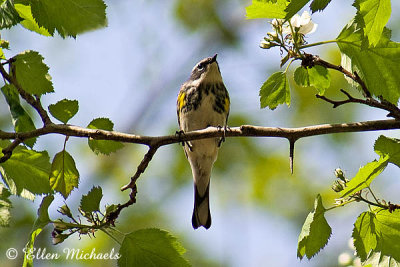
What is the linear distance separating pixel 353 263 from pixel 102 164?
5.28 metres

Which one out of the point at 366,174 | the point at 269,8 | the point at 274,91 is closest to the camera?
the point at 366,174

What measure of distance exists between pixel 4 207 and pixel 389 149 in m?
1.61

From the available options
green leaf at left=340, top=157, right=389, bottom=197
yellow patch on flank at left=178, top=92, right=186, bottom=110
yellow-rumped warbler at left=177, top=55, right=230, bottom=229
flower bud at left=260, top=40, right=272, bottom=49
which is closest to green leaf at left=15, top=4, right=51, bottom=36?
flower bud at left=260, top=40, right=272, bottom=49

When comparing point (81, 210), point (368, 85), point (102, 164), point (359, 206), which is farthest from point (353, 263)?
point (102, 164)

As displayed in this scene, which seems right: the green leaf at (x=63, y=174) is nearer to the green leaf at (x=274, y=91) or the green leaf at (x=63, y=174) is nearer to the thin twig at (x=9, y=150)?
the thin twig at (x=9, y=150)

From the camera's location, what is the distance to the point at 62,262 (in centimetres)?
652

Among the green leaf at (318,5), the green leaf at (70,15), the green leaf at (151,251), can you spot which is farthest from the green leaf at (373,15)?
the green leaf at (151,251)

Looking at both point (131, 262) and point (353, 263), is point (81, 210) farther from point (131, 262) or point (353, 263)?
point (353, 263)

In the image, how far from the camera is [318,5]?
1.61m

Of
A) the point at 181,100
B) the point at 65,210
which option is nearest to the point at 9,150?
the point at 65,210

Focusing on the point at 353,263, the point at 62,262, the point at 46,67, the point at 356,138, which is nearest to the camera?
A: the point at 46,67

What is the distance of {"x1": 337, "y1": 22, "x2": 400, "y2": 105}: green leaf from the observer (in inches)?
85.7

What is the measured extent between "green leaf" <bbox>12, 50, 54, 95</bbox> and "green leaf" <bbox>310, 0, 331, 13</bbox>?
1242mm

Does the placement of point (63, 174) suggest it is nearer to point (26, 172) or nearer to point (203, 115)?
point (26, 172)
